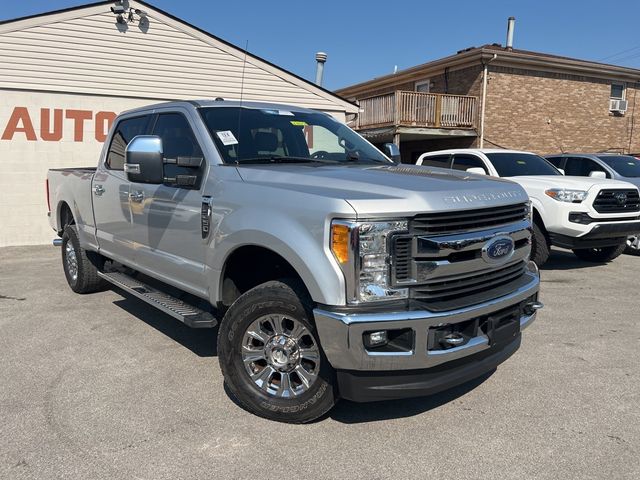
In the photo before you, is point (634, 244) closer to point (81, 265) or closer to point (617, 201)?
point (617, 201)

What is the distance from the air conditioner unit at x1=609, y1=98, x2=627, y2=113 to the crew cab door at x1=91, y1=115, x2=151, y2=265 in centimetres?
2188

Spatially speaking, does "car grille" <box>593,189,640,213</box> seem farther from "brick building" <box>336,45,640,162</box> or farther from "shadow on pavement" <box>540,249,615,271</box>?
"brick building" <box>336,45,640,162</box>

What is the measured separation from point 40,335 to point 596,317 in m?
5.54

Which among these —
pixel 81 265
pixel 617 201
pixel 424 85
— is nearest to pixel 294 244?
pixel 81 265

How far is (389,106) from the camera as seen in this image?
738 inches

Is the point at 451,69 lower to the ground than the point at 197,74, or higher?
higher

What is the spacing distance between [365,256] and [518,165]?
7128 mm

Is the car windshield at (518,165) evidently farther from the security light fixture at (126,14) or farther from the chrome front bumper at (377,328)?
the security light fixture at (126,14)

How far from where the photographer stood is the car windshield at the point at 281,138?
4.05 m

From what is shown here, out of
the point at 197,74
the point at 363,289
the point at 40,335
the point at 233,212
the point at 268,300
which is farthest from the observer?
the point at 197,74

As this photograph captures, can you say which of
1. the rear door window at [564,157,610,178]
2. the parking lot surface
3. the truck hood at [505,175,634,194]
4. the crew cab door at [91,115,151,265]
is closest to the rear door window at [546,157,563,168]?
the rear door window at [564,157,610,178]

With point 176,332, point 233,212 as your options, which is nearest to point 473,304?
point 233,212

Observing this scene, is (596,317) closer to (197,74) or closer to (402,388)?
(402,388)

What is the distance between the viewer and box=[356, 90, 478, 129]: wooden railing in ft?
60.8
